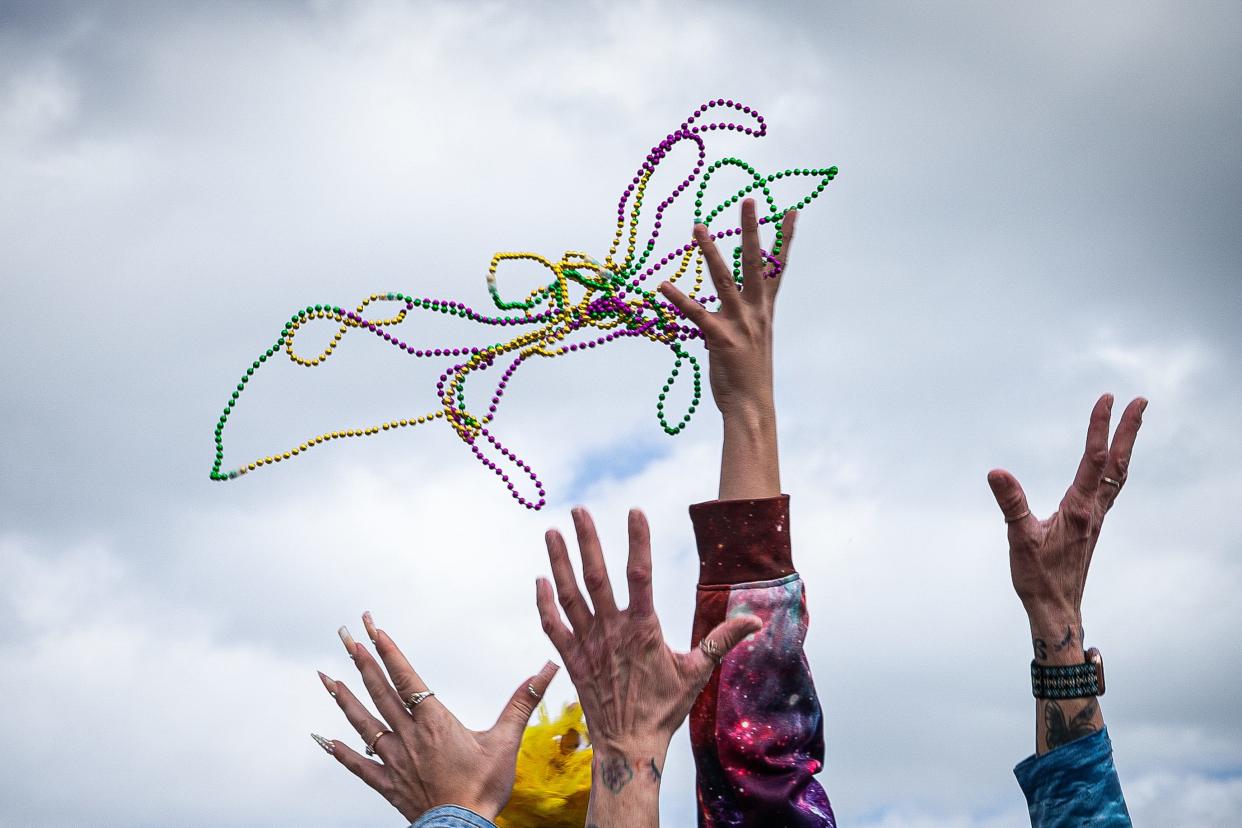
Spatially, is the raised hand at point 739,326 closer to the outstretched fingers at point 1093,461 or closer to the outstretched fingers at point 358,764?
the outstretched fingers at point 1093,461

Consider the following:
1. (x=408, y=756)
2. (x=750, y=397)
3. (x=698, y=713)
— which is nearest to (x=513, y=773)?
(x=408, y=756)

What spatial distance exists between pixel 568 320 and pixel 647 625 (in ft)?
6.00

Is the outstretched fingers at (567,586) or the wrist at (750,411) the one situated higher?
the wrist at (750,411)

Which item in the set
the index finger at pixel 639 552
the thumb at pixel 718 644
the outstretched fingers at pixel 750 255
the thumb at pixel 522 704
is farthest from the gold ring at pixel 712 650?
the outstretched fingers at pixel 750 255

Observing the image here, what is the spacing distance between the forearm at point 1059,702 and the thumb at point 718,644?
0.76m

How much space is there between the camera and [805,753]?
2771 mm

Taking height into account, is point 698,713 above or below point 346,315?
below

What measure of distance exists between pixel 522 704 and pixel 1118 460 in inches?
59.0

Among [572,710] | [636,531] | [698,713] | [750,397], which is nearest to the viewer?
[636,531]

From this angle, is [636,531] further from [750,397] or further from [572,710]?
[572,710]

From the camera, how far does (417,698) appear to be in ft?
9.07

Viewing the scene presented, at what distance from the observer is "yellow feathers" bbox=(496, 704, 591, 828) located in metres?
3.20

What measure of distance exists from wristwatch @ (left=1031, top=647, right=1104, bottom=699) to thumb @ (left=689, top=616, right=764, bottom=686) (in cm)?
75

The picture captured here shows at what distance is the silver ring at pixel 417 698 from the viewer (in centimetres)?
276
